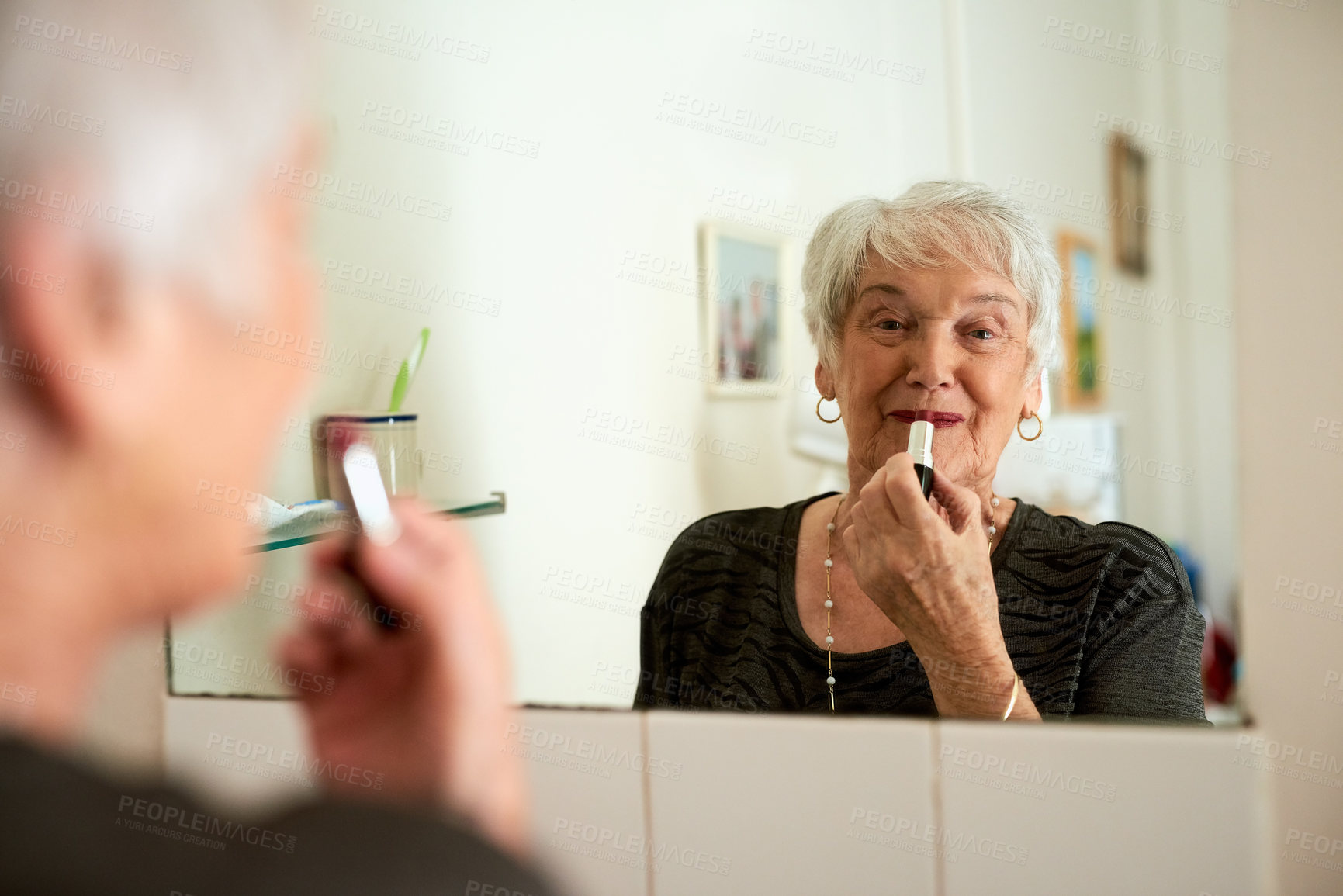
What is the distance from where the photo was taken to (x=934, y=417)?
0.46m

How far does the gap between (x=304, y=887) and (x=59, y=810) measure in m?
0.10

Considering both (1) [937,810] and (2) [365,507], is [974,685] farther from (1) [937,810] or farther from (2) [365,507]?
(2) [365,507]

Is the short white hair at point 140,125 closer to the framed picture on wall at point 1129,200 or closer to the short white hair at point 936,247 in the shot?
the short white hair at point 936,247

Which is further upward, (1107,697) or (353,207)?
(353,207)

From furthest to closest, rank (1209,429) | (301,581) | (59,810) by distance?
(301,581) < (1209,429) < (59,810)

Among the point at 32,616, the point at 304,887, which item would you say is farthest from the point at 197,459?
the point at 304,887

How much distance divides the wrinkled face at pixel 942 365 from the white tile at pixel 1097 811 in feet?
0.47

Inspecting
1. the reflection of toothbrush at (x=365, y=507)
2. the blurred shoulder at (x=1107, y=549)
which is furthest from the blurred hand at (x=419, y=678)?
the blurred shoulder at (x=1107, y=549)

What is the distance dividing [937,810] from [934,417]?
213mm

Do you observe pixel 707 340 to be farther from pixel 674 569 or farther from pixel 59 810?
pixel 59 810

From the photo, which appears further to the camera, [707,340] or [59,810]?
[707,340]

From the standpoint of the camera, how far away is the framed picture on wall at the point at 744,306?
49cm

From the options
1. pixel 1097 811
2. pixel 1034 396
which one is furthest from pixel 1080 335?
pixel 1097 811

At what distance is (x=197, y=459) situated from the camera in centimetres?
43
